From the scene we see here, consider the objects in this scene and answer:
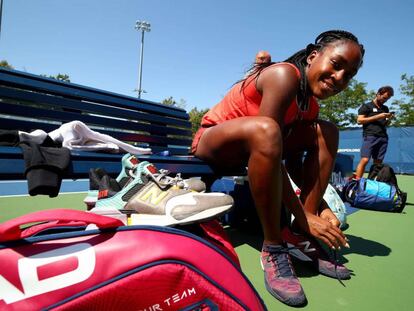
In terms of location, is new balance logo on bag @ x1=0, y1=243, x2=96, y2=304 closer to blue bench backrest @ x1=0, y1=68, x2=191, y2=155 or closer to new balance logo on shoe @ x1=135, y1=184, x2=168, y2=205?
new balance logo on shoe @ x1=135, y1=184, x2=168, y2=205

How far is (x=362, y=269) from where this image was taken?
4.61 ft

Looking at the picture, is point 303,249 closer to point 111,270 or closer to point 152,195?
point 152,195

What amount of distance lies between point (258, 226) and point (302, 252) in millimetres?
526

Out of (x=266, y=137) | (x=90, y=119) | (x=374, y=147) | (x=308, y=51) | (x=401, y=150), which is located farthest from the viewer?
(x=401, y=150)

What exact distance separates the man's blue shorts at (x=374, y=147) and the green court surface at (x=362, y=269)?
204 centimetres

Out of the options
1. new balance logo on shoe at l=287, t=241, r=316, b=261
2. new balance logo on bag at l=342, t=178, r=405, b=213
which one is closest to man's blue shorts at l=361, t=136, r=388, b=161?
new balance logo on bag at l=342, t=178, r=405, b=213

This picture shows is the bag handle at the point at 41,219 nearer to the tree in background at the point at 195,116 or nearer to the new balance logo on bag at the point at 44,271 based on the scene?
the new balance logo on bag at the point at 44,271

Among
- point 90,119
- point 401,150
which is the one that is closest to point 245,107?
point 90,119

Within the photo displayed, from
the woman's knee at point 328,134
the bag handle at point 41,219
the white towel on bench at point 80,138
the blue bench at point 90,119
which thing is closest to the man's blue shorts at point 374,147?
the blue bench at point 90,119

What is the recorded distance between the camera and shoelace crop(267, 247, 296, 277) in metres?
1.16

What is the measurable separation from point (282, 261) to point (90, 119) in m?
1.95

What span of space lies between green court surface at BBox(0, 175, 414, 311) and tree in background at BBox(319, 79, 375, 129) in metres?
23.4

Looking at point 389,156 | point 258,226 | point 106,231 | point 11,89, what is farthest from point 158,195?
point 389,156

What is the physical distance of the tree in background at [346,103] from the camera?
23.3 metres
